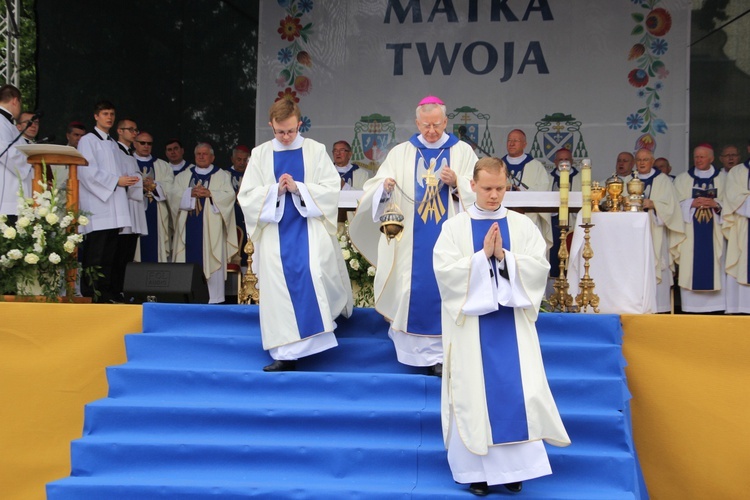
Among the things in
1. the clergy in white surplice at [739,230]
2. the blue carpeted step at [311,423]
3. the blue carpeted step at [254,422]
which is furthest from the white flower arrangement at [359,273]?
the clergy in white surplice at [739,230]

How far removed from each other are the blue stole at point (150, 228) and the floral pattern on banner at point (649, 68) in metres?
5.89

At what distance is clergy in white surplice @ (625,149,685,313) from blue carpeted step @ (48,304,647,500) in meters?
4.31

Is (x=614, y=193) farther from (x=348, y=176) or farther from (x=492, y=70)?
(x=492, y=70)

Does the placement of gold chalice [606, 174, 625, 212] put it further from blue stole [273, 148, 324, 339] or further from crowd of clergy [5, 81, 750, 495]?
blue stole [273, 148, 324, 339]

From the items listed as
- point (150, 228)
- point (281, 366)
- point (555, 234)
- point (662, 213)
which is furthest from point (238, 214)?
point (281, 366)

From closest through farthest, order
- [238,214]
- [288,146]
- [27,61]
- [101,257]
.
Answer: [288,146] < [101,257] < [238,214] < [27,61]

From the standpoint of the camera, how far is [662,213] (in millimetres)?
10297

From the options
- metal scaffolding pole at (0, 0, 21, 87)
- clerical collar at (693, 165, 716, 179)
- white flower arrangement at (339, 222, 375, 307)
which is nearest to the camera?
white flower arrangement at (339, 222, 375, 307)

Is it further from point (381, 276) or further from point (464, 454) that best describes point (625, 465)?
point (381, 276)

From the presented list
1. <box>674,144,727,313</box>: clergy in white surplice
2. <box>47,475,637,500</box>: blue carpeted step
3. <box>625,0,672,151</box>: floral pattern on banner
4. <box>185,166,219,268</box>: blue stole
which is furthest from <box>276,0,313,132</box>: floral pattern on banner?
<box>47,475,637,500</box>: blue carpeted step

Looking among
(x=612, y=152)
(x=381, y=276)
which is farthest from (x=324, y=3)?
(x=381, y=276)

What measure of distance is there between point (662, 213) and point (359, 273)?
158 inches

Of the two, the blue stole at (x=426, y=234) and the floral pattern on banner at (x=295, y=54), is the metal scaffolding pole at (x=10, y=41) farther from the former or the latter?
the blue stole at (x=426, y=234)

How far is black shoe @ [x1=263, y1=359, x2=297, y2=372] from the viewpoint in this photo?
611 centimetres
